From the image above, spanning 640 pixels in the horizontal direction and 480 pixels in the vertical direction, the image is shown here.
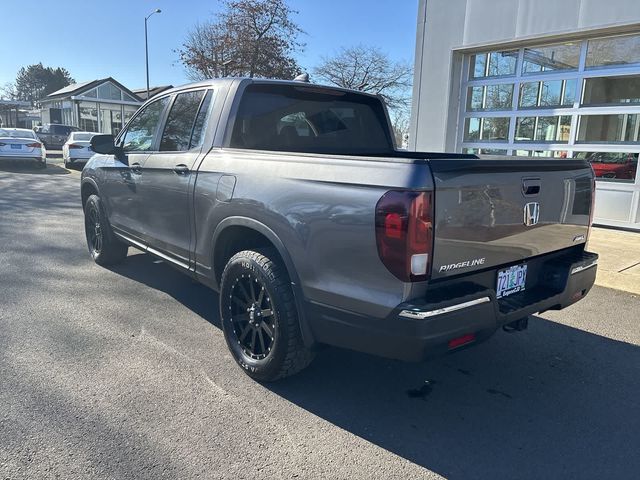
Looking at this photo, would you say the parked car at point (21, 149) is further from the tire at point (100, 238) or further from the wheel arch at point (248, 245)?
the wheel arch at point (248, 245)

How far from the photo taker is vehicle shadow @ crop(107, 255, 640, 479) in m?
2.58

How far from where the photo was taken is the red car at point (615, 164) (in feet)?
27.6

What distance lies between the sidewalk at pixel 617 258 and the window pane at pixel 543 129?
6.01 feet

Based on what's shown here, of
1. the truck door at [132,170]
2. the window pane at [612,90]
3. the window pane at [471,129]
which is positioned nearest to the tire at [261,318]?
the truck door at [132,170]

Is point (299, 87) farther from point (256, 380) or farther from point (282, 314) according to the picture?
point (256, 380)

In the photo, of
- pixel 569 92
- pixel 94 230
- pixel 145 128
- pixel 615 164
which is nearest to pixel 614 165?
pixel 615 164

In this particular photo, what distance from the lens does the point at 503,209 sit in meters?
2.74

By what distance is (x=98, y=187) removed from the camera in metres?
5.50

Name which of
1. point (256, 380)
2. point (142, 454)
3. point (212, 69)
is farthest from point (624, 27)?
point (212, 69)

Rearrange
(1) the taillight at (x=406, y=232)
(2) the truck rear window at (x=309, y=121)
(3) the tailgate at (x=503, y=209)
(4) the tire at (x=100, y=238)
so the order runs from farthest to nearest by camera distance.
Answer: (4) the tire at (x=100, y=238), (2) the truck rear window at (x=309, y=121), (3) the tailgate at (x=503, y=209), (1) the taillight at (x=406, y=232)

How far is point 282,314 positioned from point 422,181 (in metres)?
1.16

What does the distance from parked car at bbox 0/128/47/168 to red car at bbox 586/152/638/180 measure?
54.9 ft

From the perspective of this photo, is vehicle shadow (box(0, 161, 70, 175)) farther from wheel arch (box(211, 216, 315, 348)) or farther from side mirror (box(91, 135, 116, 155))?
wheel arch (box(211, 216, 315, 348))

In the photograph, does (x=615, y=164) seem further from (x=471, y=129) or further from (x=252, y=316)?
(x=252, y=316)
